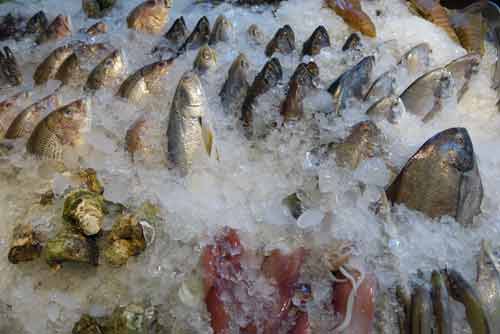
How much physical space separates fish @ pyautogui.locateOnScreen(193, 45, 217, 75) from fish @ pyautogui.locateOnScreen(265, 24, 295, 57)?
393 millimetres

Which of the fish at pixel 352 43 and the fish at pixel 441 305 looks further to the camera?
the fish at pixel 352 43

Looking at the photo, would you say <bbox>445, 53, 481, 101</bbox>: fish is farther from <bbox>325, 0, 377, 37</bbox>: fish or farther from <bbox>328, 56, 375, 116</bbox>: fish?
<bbox>325, 0, 377, 37</bbox>: fish

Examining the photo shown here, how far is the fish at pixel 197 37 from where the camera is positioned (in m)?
2.93

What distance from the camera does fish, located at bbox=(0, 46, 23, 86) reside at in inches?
105

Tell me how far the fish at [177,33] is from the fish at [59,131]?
102 cm

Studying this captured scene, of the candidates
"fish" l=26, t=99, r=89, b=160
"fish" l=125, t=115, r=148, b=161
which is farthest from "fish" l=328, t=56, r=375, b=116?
"fish" l=26, t=99, r=89, b=160

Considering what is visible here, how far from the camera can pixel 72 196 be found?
6.17ft

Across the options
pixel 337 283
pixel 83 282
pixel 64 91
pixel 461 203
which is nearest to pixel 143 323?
pixel 83 282

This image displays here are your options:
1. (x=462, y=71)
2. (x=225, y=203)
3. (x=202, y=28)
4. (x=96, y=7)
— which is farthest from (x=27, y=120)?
(x=462, y=71)

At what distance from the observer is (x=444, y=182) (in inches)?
74.1

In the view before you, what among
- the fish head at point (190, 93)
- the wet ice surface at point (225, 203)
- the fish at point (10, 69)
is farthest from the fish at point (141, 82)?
the fish at point (10, 69)

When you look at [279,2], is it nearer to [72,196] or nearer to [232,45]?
[232,45]

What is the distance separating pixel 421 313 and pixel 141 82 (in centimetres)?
185

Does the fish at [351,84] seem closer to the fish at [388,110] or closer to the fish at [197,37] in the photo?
the fish at [388,110]
